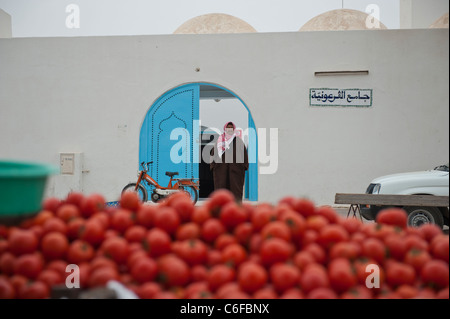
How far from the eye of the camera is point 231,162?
6316mm

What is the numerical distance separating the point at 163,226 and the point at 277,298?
448 millimetres

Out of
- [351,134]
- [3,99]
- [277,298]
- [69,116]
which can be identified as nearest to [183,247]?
[277,298]

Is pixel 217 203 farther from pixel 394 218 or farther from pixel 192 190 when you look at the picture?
pixel 192 190

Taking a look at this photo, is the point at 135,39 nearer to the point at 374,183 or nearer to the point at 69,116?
the point at 69,116

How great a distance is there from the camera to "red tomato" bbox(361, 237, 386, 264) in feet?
4.33

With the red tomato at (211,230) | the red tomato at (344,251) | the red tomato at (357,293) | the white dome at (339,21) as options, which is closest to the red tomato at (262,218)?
the red tomato at (211,230)

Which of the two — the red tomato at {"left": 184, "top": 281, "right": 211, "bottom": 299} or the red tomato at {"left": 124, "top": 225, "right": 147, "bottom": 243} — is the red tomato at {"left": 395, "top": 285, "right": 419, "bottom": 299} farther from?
the red tomato at {"left": 124, "top": 225, "right": 147, "bottom": 243}

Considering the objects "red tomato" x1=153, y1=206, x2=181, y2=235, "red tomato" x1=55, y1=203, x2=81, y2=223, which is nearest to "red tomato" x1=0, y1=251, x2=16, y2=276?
"red tomato" x1=55, y1=203, x2=81, y2=223

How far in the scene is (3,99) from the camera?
855 cm

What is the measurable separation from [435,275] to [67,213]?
120 cm

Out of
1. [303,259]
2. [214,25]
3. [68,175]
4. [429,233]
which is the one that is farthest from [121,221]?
[214,25]

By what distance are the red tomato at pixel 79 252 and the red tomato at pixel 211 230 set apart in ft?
1.18

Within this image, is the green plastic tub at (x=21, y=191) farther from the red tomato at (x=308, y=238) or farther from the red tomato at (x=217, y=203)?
the red tomato at (x=308, y=238)

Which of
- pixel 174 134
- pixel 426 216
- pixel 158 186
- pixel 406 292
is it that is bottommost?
pixel 426 216
